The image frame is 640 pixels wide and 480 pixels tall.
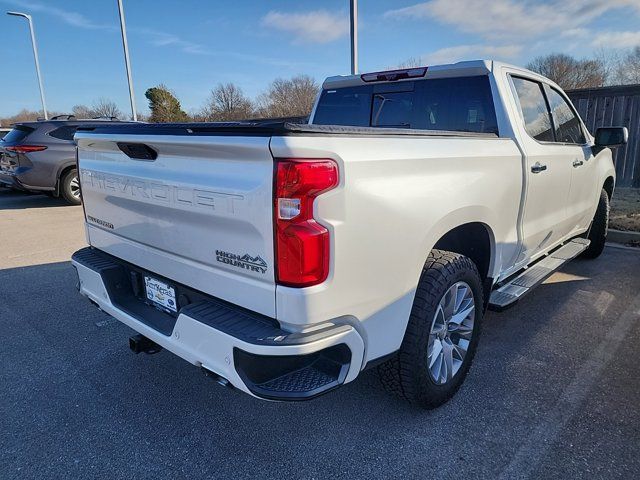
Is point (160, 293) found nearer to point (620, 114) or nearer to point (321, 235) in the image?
point (321, 235)

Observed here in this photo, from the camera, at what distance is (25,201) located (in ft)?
35.4

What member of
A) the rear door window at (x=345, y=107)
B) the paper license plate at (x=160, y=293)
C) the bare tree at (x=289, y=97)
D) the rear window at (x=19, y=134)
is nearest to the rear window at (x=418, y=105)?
the rear door window at (x=345, y=107)

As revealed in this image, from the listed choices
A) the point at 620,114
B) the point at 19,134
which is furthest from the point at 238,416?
the point at 620,114

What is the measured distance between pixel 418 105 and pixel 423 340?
79.6 inches

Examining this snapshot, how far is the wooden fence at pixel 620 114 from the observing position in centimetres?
864

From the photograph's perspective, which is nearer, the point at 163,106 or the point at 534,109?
the point at 534,109

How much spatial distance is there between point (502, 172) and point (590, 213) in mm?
2740

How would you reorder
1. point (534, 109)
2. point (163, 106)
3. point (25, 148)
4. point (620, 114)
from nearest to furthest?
1. point (534, 109)
2. point (620, 114)
3. point (25, 148)
4. point (163, 106)

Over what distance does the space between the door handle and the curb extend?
3.89 m

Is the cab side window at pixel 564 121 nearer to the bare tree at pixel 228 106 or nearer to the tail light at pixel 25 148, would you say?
the tail light at pixel 25 148

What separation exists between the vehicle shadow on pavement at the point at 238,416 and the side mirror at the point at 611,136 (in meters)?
1.78

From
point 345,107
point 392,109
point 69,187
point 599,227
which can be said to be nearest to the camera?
point 392,109

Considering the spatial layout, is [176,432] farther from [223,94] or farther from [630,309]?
[223,94]

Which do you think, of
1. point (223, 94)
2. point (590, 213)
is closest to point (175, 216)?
point (590, 213)
